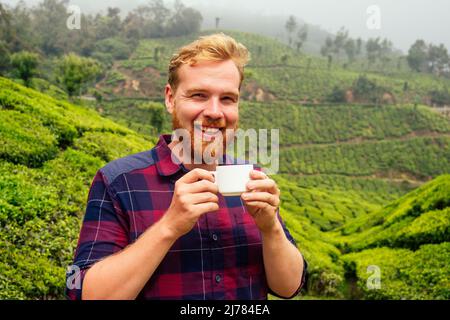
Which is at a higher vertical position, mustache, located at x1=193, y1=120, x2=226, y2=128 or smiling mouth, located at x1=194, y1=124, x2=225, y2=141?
mustache, located at x1=193, y1=120, x2=226, y2=128

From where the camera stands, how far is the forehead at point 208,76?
5.68ft

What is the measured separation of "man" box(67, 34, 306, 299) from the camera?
149 cm

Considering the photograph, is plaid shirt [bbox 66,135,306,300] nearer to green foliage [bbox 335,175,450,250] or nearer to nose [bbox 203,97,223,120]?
nose [bbox 203,97,223,120]

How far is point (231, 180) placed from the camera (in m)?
1.55

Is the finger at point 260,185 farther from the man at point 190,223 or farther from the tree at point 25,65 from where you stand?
the tree at point 25,65

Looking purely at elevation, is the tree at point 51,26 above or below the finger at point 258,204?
above

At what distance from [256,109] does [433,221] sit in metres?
48.1

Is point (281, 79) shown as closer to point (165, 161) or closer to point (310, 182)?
point (310, 182)

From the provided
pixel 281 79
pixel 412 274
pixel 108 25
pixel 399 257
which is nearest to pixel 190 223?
pixel 412 274

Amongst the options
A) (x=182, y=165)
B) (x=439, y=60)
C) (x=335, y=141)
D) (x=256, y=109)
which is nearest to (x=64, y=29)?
(x=256, y=109)

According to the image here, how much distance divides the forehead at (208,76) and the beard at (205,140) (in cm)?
13

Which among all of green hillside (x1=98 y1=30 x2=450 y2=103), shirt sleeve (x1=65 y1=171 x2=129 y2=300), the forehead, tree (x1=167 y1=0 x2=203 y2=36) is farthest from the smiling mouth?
tree (x1=167 y1=0 x2=203 y2=36)

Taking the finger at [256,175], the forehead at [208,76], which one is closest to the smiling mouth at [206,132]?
the forehead at [208,76]

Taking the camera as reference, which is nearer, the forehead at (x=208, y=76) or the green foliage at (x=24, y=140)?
the forehead at (x=208, y=76)
